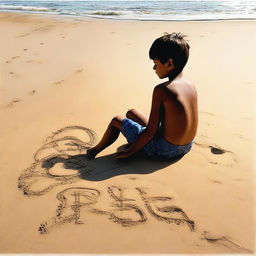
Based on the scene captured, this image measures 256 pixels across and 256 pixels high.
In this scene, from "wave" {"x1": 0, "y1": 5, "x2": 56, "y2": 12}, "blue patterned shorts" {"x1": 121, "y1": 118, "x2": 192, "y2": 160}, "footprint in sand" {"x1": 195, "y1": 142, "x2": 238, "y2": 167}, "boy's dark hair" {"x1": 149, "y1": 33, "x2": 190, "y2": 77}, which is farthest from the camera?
"wave" {"x1": 0, "y1": 5, "x2": 56, "y2": 12}

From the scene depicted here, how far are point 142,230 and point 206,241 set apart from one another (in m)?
0.37

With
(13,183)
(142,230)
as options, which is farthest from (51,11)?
(142,230)

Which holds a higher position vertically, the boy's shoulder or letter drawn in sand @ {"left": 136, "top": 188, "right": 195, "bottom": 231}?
the boy's shoulder

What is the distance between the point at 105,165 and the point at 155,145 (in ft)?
1.39

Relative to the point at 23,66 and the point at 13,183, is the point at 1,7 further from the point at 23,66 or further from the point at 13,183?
the point at 13,183

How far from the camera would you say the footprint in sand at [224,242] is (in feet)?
6.11

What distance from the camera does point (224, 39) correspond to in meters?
6.19

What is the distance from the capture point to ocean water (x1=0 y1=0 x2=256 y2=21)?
9.17 m

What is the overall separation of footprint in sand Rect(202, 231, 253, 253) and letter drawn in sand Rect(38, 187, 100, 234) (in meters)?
0.75

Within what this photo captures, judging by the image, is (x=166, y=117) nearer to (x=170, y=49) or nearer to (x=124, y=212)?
(x=170, y=49)

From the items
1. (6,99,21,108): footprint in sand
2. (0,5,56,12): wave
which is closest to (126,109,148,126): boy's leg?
(6,99,21,108): footprint in sand

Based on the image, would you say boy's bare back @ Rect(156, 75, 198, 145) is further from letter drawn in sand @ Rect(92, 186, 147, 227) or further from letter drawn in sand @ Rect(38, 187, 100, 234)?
letter drawn in sand @ Rect(38, 187, 100, 234)

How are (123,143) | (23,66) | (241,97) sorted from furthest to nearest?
1. (23,66)
2. (241,97)
3. (123,143)

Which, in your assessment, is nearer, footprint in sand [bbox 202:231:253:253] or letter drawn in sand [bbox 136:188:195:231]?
footprint in sand [bbox 202:231:253:253]
